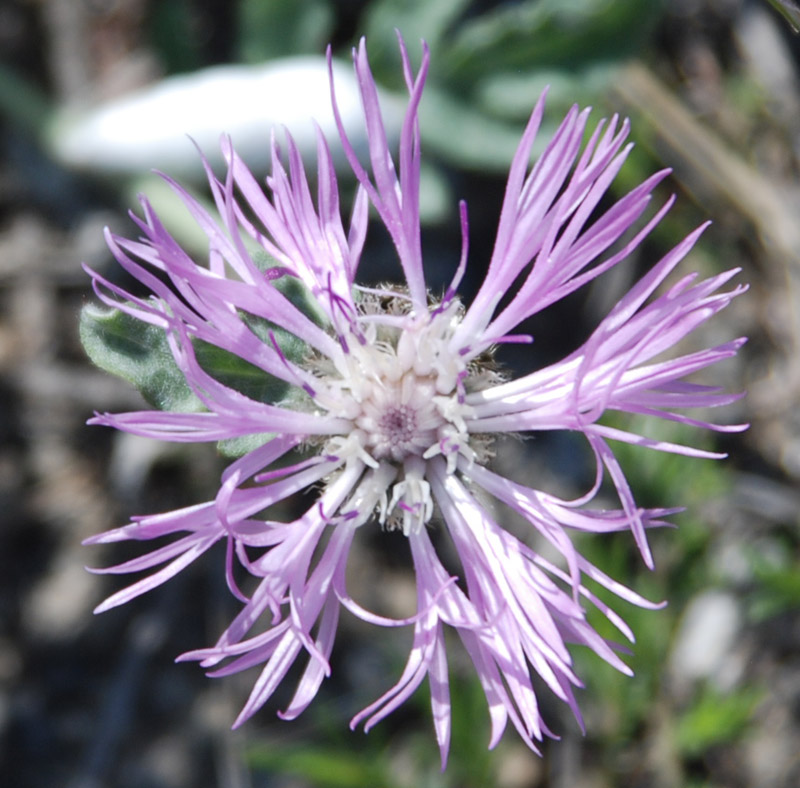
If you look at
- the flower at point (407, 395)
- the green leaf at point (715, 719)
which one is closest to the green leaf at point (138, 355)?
the flower at point (407, 395)

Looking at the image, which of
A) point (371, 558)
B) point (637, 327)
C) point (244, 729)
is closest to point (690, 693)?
point (371, 558)

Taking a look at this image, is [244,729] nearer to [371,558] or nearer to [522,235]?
[371,558]

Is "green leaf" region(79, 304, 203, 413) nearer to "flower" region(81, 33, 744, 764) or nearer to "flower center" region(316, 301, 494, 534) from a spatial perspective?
"flower" region(81, 33, 744, 764)

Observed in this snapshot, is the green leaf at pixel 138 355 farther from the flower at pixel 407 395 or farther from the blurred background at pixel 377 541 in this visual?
the blurred background at pixel 377 541

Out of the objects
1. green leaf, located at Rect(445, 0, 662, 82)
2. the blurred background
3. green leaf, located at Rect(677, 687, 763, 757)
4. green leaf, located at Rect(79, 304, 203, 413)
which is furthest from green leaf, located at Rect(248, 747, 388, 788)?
green leaf, located at Rect(445, 0, 662, 82)

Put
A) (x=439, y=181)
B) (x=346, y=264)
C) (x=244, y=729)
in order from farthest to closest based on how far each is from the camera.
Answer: (x=244, y=729)
(x=439, y=181)
(x=346, y=264)

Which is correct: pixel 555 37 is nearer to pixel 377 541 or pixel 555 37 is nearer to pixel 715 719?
pixel 377 541
